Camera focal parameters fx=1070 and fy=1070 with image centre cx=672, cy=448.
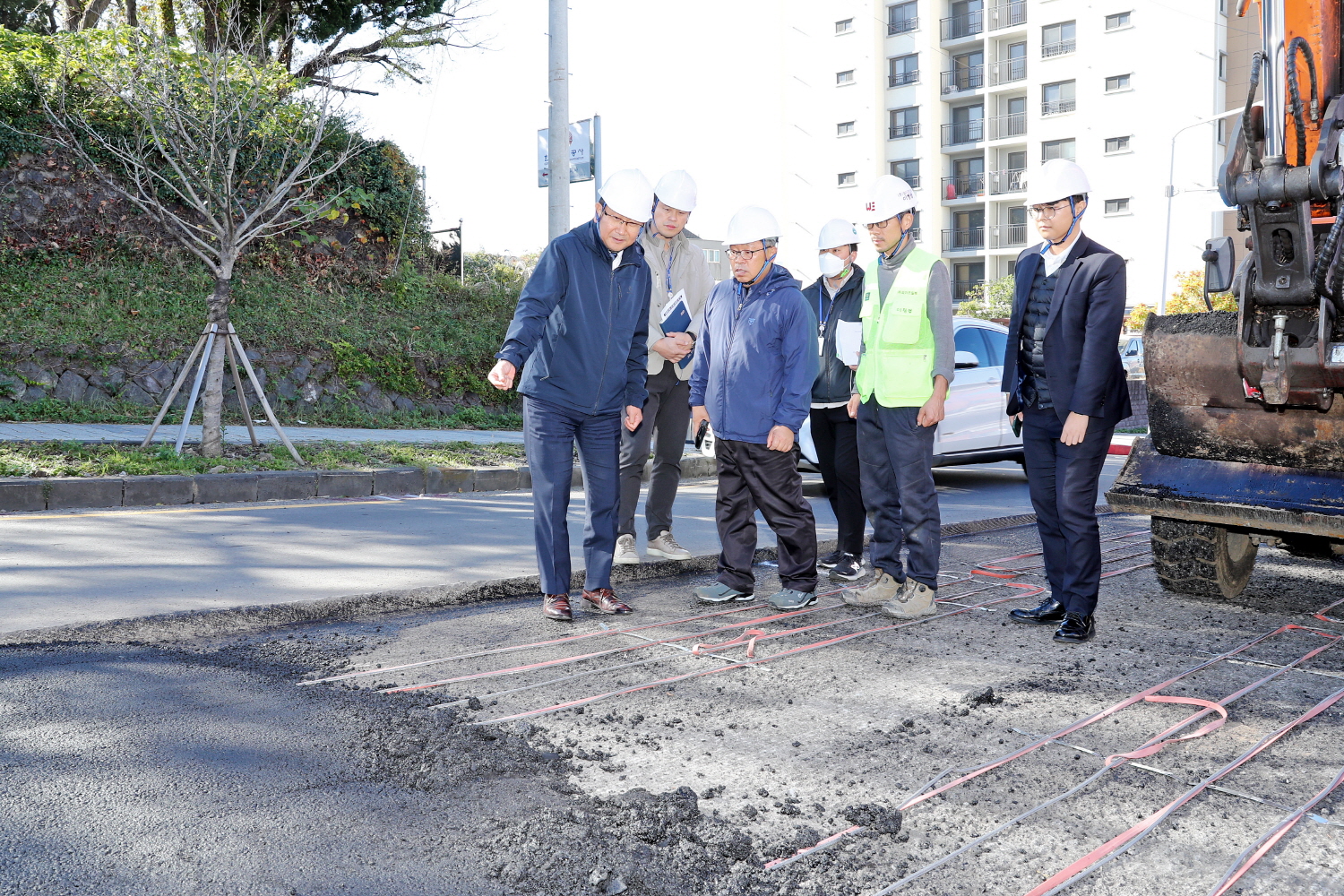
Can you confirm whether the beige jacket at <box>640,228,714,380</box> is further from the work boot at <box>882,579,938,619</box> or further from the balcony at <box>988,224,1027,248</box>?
the balcony at <box>988,224,1027,248</box>

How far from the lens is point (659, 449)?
6328 millimetres

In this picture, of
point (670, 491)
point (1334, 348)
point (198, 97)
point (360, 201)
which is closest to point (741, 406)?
point (670, 491)

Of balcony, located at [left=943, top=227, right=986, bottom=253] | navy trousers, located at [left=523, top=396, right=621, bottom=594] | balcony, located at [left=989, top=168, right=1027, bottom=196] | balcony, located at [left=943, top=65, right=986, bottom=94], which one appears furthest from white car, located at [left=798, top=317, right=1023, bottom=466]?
balcony, located at [left=943, top=65, right=986, bottom=94]

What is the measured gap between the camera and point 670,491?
638 centimetres

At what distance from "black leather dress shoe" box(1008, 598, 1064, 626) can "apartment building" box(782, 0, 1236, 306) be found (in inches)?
1404

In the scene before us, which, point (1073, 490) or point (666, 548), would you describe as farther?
point (666, 548)

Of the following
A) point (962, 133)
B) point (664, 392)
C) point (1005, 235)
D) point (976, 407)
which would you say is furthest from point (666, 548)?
point (962, 133)

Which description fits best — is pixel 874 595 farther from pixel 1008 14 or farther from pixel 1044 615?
pixel 1008 14

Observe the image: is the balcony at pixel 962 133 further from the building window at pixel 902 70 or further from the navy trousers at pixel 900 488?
the navy trousers at pixel 900 488

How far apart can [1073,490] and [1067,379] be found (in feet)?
1.56

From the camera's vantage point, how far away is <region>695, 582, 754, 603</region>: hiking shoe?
5219 millimetres

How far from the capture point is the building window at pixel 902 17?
4787 centimetres

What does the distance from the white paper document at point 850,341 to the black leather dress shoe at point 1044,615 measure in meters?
1.52

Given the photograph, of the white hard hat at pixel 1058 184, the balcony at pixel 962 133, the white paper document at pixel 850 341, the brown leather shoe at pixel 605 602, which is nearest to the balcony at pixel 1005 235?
the balcony at pixel 962 133
